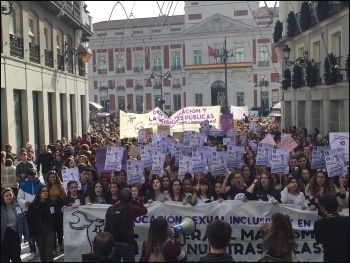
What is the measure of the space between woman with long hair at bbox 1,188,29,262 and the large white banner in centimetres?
1150

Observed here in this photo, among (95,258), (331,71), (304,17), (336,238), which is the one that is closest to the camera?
(95,258)

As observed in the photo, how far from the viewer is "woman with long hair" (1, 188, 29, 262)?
6.02 metres

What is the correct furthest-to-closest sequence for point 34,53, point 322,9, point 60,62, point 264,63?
point 264,63 → point 60,62 → point 322,9 → point 34,53

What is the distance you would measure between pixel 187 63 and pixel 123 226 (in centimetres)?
6024

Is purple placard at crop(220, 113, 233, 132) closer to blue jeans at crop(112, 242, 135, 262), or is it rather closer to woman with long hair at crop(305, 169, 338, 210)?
woman with long hair at crop(305, 169, 338, 210)

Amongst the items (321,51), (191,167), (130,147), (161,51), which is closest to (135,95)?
(161,51)

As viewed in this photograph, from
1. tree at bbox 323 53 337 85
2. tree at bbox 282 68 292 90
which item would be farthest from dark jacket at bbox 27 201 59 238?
tree at bbox 282 68 292 90

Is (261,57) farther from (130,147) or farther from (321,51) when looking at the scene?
(130,147)

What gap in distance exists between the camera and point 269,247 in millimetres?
4621

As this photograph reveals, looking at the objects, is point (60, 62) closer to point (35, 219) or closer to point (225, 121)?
point (225, 121)

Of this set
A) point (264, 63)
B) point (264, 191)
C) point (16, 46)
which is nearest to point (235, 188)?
point (264, 191)

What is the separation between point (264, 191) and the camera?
7.63 m

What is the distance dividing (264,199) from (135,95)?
193 feet

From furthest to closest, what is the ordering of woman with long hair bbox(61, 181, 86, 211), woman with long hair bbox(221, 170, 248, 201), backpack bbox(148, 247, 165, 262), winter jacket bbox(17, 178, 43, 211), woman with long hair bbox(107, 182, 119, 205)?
winter jacket bbox(17, 178, 43, 211), woman with long hair bbox(221, 170, 248, 201), woman with long hair bbox(61, 181, 86, 211), woman with long hair bbox(107, 182, 119, 205), backpack bbox(148, 247, 165, 262)
